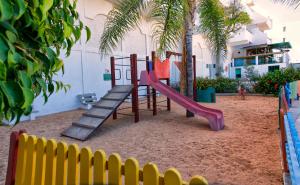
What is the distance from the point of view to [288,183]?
3.05 metres

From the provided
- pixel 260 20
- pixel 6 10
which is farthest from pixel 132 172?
pixel 260 20

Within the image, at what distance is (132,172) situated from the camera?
1803 mm

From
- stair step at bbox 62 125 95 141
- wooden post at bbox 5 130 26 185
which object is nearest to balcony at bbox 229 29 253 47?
stair step at bbox 62 125 95 141

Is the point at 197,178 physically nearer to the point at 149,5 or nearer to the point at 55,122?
the point at 149,5

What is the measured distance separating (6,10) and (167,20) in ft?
14.8

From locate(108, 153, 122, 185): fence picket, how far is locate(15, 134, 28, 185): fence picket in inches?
43.4

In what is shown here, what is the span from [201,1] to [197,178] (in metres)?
7.86

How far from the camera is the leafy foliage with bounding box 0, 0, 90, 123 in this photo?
982 mm

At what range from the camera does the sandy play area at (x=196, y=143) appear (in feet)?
12.4

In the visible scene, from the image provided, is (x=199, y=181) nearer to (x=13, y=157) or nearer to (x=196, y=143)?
(x=13, y=157)

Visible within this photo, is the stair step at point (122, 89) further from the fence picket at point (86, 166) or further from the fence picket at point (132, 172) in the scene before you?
the fence picket at point (132, 172)

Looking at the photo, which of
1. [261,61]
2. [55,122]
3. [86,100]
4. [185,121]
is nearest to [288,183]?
[185,121]

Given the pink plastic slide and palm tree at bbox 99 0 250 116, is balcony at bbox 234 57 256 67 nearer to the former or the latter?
palm tree at bbox 99 0 250 116

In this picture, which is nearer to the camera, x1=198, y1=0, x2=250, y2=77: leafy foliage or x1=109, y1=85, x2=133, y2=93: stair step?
x1=109, y1=85, x2=133, y2=93: stair step
